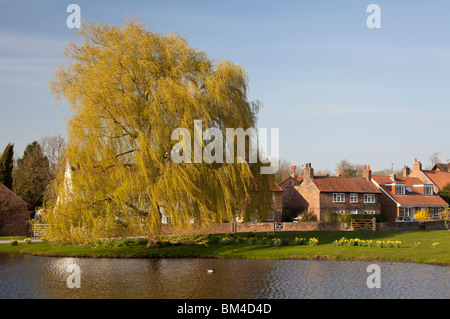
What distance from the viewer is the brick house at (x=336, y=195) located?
62.4 metres

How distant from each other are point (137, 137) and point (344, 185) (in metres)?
43.8

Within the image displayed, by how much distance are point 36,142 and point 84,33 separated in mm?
52297

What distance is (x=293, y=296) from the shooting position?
57.4 feet

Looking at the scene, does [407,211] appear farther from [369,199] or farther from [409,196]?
[369,199]

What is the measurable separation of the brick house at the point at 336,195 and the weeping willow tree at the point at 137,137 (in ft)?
115

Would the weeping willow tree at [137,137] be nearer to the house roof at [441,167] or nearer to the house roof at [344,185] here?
the house roof at [344,185]

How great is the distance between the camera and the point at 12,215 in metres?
49.4

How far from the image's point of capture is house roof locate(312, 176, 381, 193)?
208 ft

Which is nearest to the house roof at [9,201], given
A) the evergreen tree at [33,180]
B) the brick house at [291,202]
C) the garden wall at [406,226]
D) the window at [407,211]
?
the evergreen tree at [33,180]

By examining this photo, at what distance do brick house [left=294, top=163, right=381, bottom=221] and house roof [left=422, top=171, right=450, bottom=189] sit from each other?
18302 mm

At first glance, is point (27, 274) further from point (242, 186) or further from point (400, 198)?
point (400, 198)

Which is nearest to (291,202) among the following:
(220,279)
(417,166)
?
(417,166)

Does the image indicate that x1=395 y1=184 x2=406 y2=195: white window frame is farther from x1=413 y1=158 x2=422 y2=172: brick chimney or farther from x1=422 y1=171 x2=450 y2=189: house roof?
x1=413 y1=158 x2=422 y2=172: brick chimney
